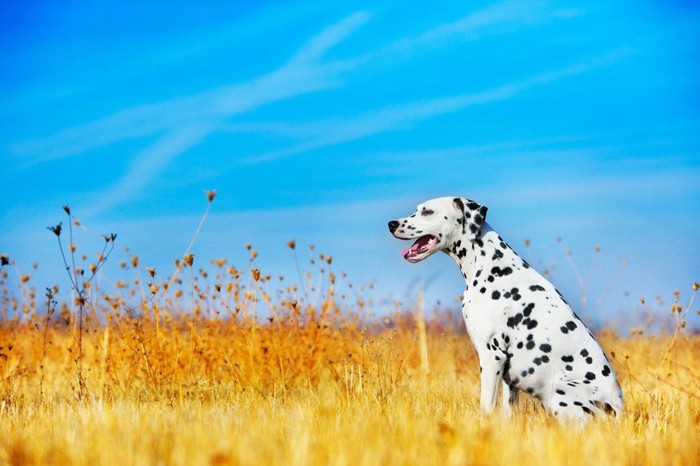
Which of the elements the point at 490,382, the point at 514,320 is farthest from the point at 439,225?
the point at 490,382

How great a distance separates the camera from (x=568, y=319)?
5844 mm

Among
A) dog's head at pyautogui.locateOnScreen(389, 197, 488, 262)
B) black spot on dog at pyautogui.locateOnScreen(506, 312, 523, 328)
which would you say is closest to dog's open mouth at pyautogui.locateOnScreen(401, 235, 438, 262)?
dog's head at pyautogui.locateOnScreen(389, 197, 488, 262)

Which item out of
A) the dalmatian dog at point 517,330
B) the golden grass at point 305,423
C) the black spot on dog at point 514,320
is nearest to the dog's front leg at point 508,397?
the dalmatian dog at point 517,330

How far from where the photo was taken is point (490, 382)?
576cm

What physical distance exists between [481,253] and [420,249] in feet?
1.89

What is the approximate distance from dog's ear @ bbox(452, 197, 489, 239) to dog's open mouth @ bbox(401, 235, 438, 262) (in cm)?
31

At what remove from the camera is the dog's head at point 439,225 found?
6.33 meters

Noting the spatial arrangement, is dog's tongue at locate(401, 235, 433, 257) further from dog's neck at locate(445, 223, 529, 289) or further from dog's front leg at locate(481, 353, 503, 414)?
dog's front leg at locate(481, 353, 503, 414)

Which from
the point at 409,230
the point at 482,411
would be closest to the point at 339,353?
the point at 409,230

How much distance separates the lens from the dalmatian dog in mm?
5660

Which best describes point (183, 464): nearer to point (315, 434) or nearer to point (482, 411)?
point (315, 434)

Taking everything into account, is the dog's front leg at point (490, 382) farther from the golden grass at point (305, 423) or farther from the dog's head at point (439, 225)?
the dog's head at point (439, 225)

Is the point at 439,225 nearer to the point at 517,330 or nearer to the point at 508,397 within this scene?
the point at 517,330

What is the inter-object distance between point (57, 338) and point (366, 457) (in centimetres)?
1140
